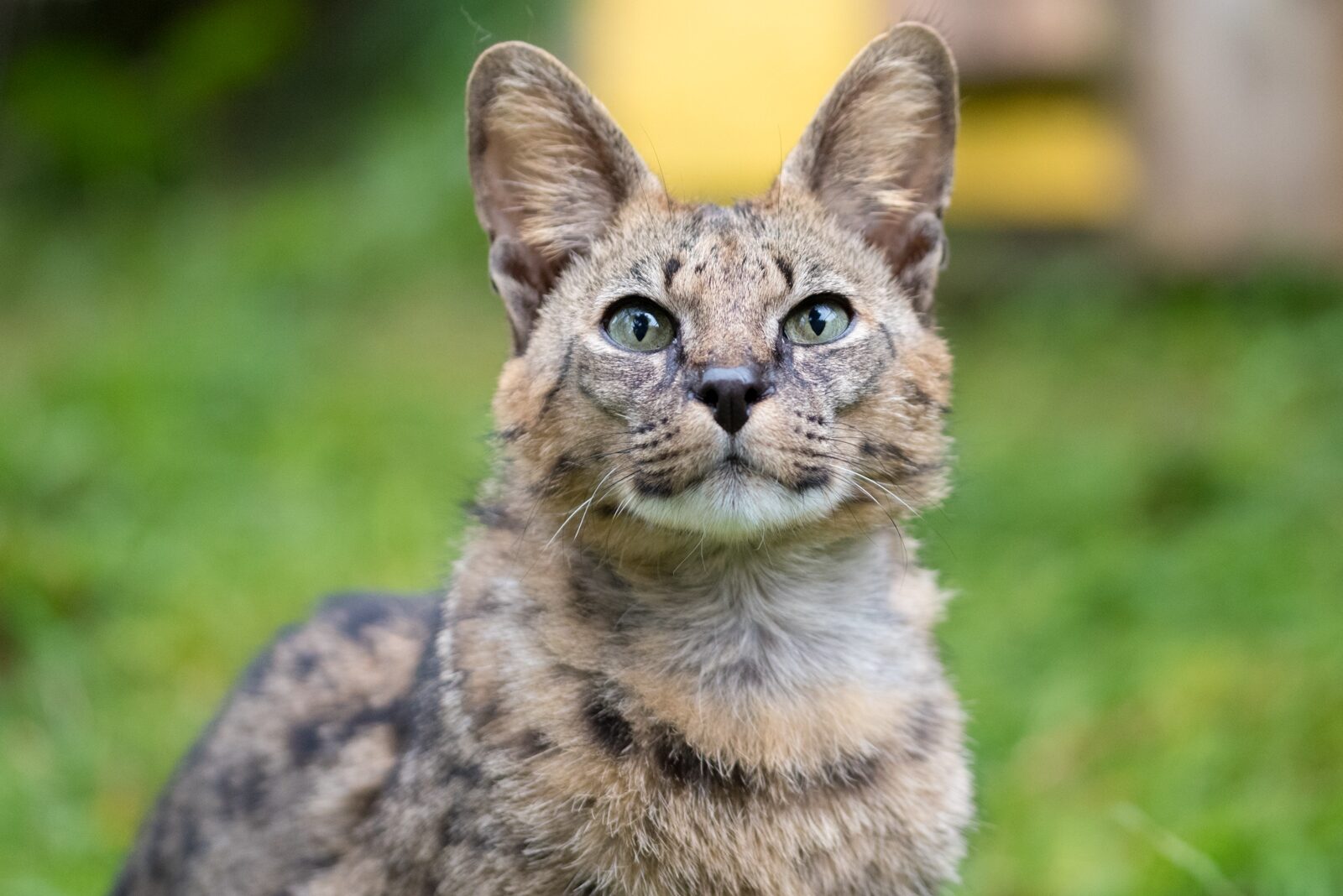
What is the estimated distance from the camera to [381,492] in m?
7.12

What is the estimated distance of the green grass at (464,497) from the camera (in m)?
4.73

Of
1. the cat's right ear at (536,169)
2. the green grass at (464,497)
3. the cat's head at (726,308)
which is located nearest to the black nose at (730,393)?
the cat's head at (726,308)

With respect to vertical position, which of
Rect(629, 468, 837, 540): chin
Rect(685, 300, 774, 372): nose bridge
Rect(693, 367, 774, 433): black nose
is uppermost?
Rect(685, 300, 774, 372): nose bridge

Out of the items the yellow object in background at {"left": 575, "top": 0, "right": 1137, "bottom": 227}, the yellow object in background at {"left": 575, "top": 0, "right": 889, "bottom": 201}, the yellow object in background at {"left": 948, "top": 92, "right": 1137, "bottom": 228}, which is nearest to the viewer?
the yellow object in background at {"left": 948, "top": 92, "right": 1137, "bottom": 228}

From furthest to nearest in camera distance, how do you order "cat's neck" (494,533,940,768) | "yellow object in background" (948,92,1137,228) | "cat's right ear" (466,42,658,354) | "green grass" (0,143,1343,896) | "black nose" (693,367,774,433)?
1. "yellow object in background" (948,92,1137,228)
2. "green grass" (0,143,1343,896)
3. "cat's right ear" (466,42,658,354)
4. "cat's neck" (494,533,940,768)
5. "black nose" (693,367,774,433)

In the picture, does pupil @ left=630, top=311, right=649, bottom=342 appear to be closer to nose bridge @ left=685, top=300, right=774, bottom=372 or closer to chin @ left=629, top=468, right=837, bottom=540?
nose bridge @ left=685, top=300, right=774, bottom=372

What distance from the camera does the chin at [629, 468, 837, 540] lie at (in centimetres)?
294

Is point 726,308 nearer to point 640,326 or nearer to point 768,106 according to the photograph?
point 640,326

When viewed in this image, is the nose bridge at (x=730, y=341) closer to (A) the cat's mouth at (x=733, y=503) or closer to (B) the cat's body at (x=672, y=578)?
(B) the cat's body at (x=672, y=578)

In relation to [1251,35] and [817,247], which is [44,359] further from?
[1251,35]

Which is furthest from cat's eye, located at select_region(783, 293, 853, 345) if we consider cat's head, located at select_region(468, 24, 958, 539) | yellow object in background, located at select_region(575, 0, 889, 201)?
yellow object in background, located at select_region(575, 0, 889, 201)

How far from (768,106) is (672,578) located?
7594mm

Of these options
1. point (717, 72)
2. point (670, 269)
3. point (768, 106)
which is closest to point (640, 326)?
point (670, 269)

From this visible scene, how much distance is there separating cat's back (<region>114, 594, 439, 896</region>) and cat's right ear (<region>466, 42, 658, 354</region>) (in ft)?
2.92
